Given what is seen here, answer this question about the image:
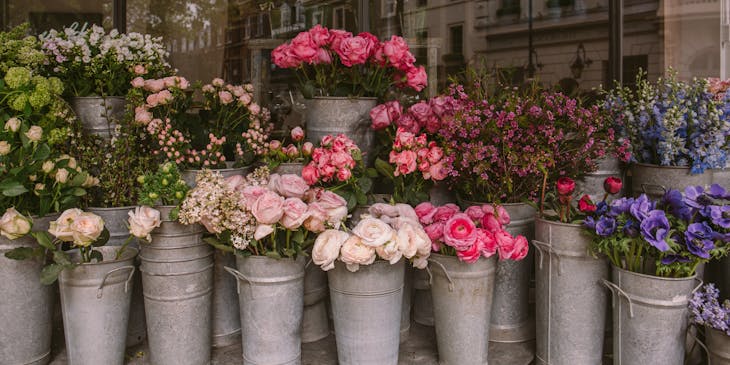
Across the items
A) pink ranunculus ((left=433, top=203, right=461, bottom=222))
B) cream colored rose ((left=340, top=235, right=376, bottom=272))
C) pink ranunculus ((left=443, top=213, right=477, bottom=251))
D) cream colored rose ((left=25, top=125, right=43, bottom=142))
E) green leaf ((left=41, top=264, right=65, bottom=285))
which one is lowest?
green leaf ((left=41, top=264, right=65, bottom=285))

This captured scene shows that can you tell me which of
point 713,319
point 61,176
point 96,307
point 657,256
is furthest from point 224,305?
point 713,319

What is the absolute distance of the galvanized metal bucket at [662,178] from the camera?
2.28m

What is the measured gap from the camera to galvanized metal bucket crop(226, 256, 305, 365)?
200 centimetres

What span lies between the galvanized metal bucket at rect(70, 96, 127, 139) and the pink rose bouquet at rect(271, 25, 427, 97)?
26.4 inches

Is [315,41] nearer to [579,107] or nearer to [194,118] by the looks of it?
[194,118]

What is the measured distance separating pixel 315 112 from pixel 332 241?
29.6 inches

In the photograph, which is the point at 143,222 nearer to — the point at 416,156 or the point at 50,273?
the point at 50,273

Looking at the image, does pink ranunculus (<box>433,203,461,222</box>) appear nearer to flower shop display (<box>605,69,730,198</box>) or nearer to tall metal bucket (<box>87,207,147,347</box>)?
flower shop display (<box>605,69,730,198</box>)

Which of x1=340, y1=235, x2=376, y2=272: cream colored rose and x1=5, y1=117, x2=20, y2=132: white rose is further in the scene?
x1=5, y1=117, x2=20, y2=132: white rose

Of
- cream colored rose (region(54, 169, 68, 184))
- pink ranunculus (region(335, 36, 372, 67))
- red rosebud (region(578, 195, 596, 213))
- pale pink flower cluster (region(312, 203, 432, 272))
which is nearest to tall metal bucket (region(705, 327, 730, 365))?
red rosebud (region(578, 195, 596, 213))

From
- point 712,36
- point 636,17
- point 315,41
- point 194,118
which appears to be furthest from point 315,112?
point 712,36

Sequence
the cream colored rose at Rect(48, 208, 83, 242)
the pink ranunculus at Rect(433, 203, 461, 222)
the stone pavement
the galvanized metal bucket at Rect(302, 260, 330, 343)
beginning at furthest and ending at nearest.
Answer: the galvanized metal bucket at Rect(302, 260, 330, 343), the stone pavement, the pink ranunculus at Rect(433, 203, 461, 222), the cream colored rose at Rect(48, 208, 83, 242)

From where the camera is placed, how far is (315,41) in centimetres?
237

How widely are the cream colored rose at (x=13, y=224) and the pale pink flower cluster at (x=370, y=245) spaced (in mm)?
919
